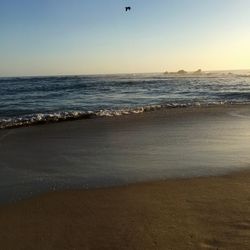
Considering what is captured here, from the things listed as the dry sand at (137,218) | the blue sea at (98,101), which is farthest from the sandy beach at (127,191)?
the blue sea at (98,101)

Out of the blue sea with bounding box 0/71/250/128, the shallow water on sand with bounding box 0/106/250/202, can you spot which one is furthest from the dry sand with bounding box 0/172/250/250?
the blue sea with bounding box 0/71/250/128

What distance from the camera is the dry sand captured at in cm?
427

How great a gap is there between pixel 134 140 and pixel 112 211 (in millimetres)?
5151

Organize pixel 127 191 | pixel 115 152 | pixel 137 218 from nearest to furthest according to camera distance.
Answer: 1. pixel 137 218
2. pixel 127 191
3. pixel 115 152

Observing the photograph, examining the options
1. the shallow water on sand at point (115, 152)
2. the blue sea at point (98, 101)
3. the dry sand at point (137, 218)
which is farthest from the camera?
the blue sea at point (98, 101)

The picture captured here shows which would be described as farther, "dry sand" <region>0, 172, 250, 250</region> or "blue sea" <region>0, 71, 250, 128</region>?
"blue sea" <region>0, 71, 250, 128</region>

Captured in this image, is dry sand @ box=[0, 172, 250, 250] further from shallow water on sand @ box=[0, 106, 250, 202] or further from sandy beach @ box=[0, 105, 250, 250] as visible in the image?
shallow water on sand @ box=[0, 106, 250, 202]

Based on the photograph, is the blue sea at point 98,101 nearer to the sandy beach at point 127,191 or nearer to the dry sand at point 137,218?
the sandy beach at point 127,191

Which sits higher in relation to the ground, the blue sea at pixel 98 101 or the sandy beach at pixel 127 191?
the sandy beach at pixel 127 191

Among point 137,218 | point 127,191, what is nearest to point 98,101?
point 127,191

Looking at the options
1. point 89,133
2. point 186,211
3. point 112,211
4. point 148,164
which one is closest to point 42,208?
point 112,211

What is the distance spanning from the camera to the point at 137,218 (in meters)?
4.86

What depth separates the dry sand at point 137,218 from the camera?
427 centimetres

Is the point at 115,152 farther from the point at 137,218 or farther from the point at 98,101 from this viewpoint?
the point at 98,101
